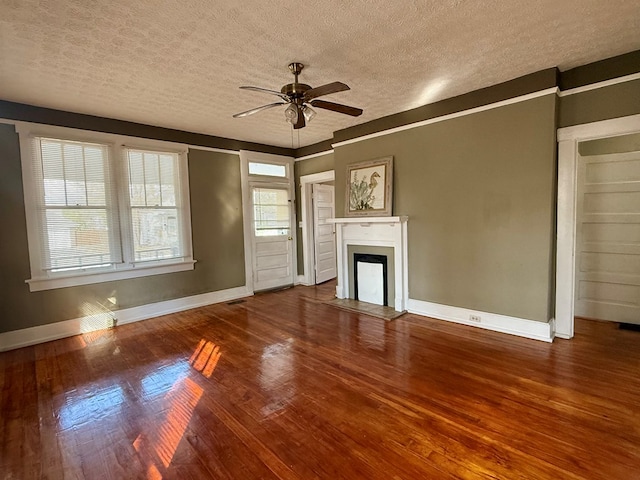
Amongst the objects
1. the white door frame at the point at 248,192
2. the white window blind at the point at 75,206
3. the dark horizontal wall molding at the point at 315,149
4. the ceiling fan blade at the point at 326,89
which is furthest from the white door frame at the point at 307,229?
the ceiling fan blade at the point at 326,89

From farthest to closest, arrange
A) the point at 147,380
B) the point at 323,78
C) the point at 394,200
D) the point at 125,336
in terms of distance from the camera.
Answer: the point at 394,200
the point at 125,336
the point at 323,78
the point at 147,380

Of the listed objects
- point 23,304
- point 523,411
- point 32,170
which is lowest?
point 523,411

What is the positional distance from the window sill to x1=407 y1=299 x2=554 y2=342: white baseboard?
11.3ft

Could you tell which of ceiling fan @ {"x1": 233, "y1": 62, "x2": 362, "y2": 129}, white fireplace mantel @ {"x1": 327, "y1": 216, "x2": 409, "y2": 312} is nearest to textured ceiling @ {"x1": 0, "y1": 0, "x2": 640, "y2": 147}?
ceiling fan @ {"x1": 233, "y1": 62, "x2": 362, "y2": 129}

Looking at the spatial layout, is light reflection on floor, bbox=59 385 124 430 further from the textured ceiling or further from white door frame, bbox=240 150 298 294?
white door frame, bbox=240 150 298 294

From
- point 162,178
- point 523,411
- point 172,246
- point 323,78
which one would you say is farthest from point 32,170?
point 523,411

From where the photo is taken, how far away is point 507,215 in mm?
3441

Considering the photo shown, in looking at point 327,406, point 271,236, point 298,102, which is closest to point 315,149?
point 271,236

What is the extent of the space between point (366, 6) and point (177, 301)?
4374 mm

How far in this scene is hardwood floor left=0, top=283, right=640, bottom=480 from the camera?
175cm

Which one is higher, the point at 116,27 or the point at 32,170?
the point at 116,27

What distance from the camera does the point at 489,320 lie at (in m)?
3.64

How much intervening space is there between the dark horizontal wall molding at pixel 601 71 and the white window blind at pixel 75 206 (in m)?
5.30

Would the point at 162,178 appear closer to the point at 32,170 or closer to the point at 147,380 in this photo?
the point at 32,170
